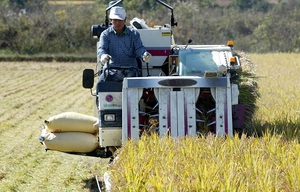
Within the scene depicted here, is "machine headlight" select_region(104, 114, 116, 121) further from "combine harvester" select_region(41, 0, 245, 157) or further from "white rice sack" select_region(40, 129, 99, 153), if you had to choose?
"white rice sack" select_region(40, 129, 99, 153)

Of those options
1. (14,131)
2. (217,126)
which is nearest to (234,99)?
(217,126)

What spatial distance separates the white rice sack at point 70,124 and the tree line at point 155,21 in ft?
97.1

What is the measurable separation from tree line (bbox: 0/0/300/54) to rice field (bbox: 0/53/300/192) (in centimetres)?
2469

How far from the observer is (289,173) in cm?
501

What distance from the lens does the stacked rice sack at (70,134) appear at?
25.8 ft

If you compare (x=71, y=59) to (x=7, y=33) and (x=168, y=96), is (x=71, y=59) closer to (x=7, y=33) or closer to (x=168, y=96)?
(x=7, y=33)

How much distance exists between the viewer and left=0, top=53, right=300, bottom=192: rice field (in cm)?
495

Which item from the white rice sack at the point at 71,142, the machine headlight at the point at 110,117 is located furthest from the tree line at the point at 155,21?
the machine headlight at the point at 110,117

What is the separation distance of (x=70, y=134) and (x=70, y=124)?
0.47 feet

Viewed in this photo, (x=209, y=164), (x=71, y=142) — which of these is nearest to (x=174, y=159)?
(x=209, y=164)

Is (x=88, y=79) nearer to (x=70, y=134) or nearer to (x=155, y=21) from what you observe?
(x=70, y=134)

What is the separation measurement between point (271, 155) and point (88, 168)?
3.52 metres

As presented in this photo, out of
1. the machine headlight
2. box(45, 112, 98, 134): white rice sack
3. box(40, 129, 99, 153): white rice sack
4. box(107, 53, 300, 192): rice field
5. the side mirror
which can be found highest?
the side mirror

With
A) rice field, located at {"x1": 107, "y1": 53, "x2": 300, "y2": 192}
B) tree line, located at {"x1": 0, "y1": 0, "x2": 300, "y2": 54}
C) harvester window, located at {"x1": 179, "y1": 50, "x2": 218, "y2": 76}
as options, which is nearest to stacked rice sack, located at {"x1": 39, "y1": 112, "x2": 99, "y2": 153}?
harvester window, located at {"x1": 179, "y1": 50, "x2": 218, "y2": 76}
